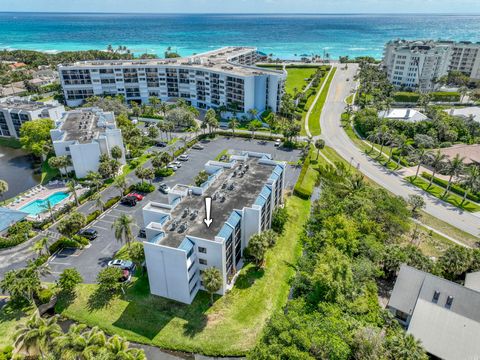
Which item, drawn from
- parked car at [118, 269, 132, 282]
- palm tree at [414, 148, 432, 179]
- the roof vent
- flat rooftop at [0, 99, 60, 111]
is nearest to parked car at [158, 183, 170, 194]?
parked car at [118, 269, 132, 282]

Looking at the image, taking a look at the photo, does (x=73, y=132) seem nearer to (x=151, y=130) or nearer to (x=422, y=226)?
(x=151, y=130)

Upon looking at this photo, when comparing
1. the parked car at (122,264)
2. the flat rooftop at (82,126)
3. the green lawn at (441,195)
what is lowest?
the green lawn at (441,195)

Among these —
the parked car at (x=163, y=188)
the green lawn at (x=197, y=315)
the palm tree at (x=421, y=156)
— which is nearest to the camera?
the green lawn at (x=197, y=315)

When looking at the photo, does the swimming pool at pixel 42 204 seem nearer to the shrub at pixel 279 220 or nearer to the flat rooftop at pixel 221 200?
the flat rooftop at pixel 221 200

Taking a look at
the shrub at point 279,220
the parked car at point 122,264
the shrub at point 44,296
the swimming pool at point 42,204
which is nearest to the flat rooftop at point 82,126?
the swimming pool at point 42,204

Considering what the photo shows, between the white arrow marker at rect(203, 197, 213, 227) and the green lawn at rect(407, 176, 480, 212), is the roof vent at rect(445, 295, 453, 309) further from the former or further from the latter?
the green lawn at rect(407, 176, 480, 212)

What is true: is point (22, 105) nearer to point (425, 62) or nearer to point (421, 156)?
point (421, 156)
